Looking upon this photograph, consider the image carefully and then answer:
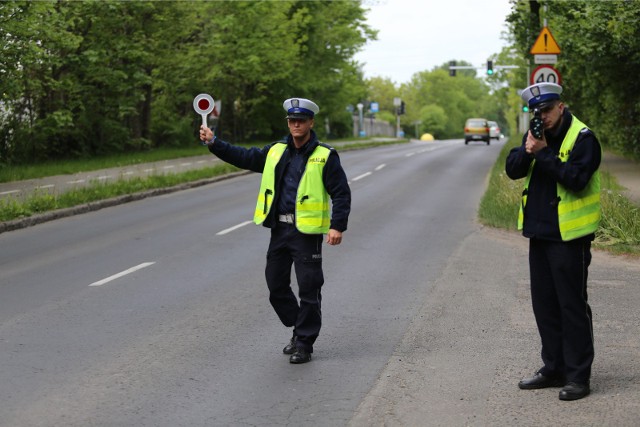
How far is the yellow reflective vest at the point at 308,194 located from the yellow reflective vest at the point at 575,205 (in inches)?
68.9

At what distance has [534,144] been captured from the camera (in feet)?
19.0

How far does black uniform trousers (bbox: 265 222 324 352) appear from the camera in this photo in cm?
709

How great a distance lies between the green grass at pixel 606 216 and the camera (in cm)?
1304

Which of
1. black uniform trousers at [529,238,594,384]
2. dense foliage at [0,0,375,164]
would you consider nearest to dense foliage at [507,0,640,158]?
black uniform trousers at [529,238,594,384]

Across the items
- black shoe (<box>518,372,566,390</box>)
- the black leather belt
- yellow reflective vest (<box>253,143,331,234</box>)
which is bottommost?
black shoe (<box>518,372,566,390</box>)

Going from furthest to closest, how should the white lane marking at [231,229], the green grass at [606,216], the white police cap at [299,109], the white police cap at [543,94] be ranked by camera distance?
1. the white lane marking at [231,229]
2. the green grass at [606,216]
3. the white police cap at [299,109]
4. the white police cap at [543,94]

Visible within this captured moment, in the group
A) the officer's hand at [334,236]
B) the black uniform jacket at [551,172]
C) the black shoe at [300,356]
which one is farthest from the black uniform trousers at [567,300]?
the black shoe at [300,356]

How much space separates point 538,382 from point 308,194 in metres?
2.01

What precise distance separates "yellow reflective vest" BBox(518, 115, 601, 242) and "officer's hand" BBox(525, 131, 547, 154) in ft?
0.68

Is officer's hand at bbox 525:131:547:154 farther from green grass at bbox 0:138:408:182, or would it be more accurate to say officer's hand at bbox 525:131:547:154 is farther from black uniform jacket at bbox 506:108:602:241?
green grass at bbox 0:138:408:182

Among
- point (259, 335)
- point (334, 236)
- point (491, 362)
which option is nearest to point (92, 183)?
point (259, 335)

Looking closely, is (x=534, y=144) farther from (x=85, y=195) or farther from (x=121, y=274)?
(x=85, y=195)

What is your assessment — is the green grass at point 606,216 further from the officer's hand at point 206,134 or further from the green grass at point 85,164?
the green grass at point 85,164

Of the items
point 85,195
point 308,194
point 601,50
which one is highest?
point 601,50
